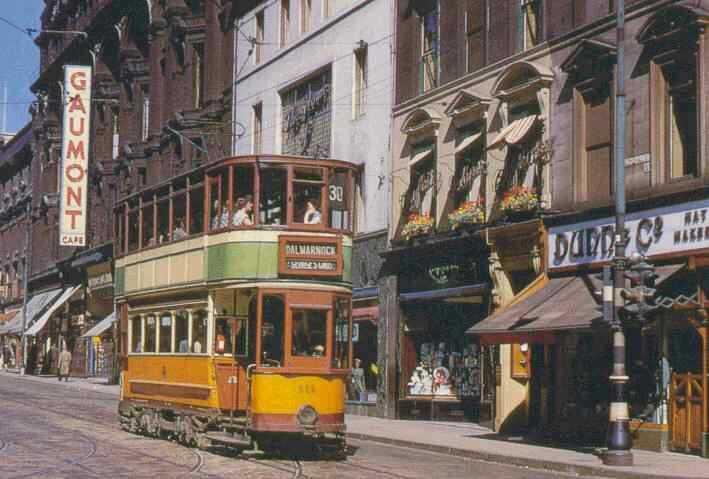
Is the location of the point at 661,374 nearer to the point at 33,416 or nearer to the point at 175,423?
the point at 175,423

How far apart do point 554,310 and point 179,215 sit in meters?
7.50

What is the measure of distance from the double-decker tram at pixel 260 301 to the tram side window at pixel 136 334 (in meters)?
2.57

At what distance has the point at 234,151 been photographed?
50062 millimetres

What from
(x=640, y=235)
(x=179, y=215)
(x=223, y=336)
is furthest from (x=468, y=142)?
(x=223, y=336)

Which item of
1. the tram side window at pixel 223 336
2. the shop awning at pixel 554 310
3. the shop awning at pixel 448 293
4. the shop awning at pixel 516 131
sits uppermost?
the shop awning at pixel 516 131

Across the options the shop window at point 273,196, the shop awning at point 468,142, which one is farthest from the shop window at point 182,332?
the shop awning at point 468,142

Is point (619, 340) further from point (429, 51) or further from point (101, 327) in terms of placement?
point (101, 327)

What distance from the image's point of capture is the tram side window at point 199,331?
24.4m

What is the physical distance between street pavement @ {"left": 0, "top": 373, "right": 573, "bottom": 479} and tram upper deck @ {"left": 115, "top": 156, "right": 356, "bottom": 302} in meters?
3.11

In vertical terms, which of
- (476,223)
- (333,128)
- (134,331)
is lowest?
(134,331)

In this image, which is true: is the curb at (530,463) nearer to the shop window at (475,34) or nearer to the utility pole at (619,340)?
the utility pole at (619,340)

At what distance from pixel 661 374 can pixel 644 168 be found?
3925 mm

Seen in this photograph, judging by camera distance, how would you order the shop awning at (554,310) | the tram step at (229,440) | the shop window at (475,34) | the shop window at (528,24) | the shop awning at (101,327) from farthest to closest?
1. the shop awning at (101,327)
2. the shop window at (475,34)
3. the shop window at (528,24)
4. the shop awning at (554,310)
5. the tram step at (229,440)

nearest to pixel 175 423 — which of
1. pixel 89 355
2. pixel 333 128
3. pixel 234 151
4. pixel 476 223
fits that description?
pixel 476 223
